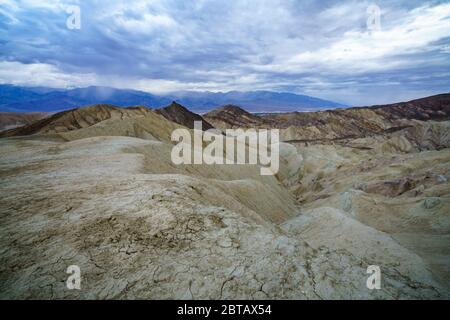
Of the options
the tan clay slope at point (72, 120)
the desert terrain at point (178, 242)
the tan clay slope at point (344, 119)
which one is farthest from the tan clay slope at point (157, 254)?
the tan clay slope at point (344, 119)

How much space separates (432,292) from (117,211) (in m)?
6.73

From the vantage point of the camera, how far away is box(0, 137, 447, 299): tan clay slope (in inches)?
169

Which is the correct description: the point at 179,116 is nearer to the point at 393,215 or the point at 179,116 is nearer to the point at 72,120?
the point at 72,120

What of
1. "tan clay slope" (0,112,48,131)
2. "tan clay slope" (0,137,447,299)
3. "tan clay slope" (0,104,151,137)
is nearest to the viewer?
"tan clay slope" (0,137,447,299)

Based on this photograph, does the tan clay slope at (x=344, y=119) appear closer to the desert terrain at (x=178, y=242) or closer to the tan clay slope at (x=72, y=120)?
the tan clay slope at (x=72, y=120)

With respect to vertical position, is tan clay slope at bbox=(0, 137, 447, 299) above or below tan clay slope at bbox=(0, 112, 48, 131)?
below

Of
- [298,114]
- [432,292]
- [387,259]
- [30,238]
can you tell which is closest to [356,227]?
[387,259]

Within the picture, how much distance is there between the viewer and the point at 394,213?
17.4 m

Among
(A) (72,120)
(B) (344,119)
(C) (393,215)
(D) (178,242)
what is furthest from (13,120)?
(B) (344,119)

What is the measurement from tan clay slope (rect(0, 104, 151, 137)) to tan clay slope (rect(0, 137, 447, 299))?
46911mm

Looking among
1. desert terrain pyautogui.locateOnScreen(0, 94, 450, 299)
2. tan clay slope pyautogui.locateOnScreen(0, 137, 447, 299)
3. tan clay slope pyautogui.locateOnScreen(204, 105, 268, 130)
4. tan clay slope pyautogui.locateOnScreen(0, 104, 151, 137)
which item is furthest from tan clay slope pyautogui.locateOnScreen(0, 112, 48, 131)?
tan clay slope pyautogui.locateOnScreen(0, 137, 447, 299)

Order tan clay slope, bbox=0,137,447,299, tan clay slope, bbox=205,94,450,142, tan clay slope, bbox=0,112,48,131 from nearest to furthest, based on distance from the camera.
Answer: tan clay slope, bbox=0,137,447,299
tan clay slope, bbox=0,112,48,131
tan clay slope, bbox=205,94,450,142

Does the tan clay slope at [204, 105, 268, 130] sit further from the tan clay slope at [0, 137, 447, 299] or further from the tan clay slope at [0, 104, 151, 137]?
the tan clay slope at [0, 137, 447, 299]

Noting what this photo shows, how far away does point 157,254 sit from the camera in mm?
4969
